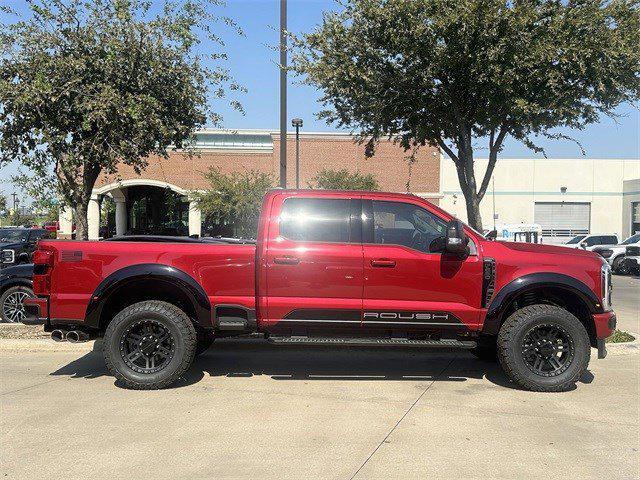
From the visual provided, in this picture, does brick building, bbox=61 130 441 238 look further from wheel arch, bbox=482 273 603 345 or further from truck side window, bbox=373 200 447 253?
wheel arch, bbox=482 273 603 345

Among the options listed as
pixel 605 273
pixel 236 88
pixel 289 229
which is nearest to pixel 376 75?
pixel 236 88

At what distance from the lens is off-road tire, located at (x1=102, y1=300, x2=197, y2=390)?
562 cm

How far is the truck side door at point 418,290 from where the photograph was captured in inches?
221

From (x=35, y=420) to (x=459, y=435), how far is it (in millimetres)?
3629

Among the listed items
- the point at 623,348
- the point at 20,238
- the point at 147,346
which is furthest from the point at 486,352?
the point at 20,238

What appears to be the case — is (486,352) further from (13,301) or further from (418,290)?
(13,301)

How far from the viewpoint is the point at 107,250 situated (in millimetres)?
5664

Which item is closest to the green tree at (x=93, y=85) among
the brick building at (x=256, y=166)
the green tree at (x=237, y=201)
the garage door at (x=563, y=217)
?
the green tree at (x=237, y=201)

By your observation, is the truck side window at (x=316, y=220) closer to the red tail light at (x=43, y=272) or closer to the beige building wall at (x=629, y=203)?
the red tail light at (x=43, y=272)

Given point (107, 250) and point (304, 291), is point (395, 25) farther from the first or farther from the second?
point (107, 250)

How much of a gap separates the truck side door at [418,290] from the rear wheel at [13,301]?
599 centimetres

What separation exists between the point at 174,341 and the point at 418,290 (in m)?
2.56

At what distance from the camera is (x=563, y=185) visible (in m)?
46.5

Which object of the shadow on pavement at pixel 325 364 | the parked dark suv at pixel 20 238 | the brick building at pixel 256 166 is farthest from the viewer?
the brick building at pixel 256 166
